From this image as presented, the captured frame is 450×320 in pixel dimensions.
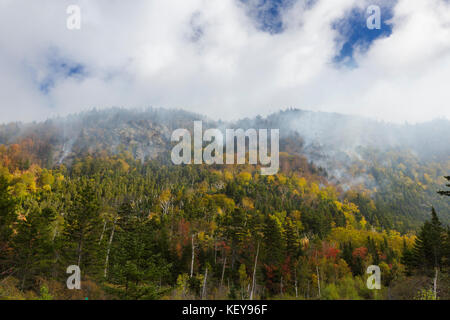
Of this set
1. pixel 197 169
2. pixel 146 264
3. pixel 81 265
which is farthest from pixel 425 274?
pixel 197 169

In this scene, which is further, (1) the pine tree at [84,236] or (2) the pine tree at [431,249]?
(2) the pine tree at [431,249]

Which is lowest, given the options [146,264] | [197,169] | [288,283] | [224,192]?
[288,283]

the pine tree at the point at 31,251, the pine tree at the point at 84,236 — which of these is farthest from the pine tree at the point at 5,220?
the pine tree at the point at 84,236

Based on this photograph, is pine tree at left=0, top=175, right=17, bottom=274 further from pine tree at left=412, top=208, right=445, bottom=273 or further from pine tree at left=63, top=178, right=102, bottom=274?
pine tree at left=412, top=208, right=445, bottom=273

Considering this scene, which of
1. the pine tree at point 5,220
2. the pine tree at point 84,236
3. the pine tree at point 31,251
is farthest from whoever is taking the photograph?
the pine tree at point 84,236

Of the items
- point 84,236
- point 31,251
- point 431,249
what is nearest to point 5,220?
point 31,251

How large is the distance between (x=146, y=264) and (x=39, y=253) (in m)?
16.5

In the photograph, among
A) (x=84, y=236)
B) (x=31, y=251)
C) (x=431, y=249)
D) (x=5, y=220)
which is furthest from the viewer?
(x=431, y=249)

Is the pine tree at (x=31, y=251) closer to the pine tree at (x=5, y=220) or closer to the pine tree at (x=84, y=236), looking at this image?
the pine tree at (x=5, y=220)

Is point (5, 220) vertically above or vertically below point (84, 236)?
above

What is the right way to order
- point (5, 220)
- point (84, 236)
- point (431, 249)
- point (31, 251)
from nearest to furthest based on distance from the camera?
1. point (5, 220)
2. point (31, 251)
3. point (84, 236)
4. point (431, 249)

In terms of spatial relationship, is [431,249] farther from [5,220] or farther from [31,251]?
[5,220]
